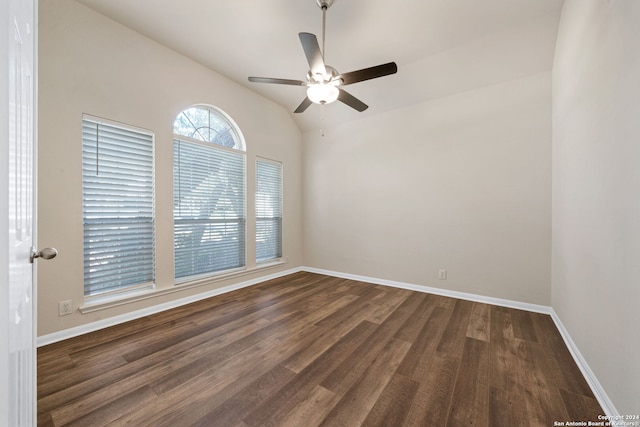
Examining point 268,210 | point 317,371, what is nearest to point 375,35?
point 268,210

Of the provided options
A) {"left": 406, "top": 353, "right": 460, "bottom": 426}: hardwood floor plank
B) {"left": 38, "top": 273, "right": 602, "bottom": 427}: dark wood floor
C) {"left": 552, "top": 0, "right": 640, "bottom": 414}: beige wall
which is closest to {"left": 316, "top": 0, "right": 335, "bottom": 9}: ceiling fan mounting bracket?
{"left": 552, "top": 0, "right": 640, "bottom": 414}: beige wall

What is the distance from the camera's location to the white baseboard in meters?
1.57

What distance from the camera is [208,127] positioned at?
3369mm

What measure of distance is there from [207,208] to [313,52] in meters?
2.42

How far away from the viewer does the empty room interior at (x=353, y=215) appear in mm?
1442

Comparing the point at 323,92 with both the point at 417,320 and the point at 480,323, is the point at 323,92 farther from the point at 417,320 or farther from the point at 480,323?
the point at 480,323

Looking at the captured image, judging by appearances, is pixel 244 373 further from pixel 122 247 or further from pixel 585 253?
pixel 585 253

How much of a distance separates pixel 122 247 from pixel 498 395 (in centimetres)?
351

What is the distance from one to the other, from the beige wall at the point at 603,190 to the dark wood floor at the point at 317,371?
0.38 meters

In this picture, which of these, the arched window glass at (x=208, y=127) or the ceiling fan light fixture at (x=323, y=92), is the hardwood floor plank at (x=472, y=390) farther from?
the arched window glass at (x=208, y=127)

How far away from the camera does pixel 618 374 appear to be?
1298 millimetres

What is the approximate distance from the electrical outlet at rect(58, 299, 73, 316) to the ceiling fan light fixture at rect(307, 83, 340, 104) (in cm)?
291

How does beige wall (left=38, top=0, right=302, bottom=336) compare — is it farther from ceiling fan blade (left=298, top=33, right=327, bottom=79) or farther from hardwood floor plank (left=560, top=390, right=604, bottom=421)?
hardwood floor plank (left=560, top=390, right=604, bottom=421)

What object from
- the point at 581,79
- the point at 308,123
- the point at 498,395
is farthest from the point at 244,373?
the point at 308,123
